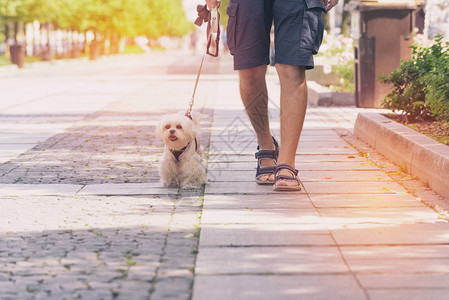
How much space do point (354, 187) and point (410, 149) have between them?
73 centimetres

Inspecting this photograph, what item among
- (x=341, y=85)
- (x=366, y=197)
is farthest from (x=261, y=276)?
(x=341, y=85)

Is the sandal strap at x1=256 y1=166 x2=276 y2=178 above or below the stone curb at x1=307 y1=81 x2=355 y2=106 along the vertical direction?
below

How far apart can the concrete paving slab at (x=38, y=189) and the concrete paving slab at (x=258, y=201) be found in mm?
1015

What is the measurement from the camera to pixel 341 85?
14.2 m

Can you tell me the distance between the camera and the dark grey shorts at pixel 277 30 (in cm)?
524

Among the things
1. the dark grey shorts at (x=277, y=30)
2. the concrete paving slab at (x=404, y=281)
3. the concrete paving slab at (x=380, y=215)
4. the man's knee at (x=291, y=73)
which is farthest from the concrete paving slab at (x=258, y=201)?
the concrete paving slab at (x=404, y=281)

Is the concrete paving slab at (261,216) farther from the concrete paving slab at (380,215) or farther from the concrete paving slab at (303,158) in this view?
the concrete paving slab at (303,158)

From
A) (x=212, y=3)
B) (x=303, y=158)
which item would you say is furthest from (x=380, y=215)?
(x=303, y=158)

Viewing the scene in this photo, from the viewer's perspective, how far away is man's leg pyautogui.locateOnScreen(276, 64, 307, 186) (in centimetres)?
534

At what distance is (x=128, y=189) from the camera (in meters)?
5.44

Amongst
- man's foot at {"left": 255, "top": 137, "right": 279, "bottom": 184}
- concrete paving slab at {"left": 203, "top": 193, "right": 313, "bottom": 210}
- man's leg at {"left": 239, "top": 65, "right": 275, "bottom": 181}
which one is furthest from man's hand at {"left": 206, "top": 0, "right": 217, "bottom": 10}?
concrete paving slab at {"left": 203, "top": 193, "right": 313, "bottom": 210}

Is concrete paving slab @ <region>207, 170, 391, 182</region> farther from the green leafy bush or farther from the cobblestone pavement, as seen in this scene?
the green leafy bush

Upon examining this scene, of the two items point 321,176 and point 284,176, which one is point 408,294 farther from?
point 321,176

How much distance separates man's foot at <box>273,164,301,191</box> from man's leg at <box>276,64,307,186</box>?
9 centimetres
